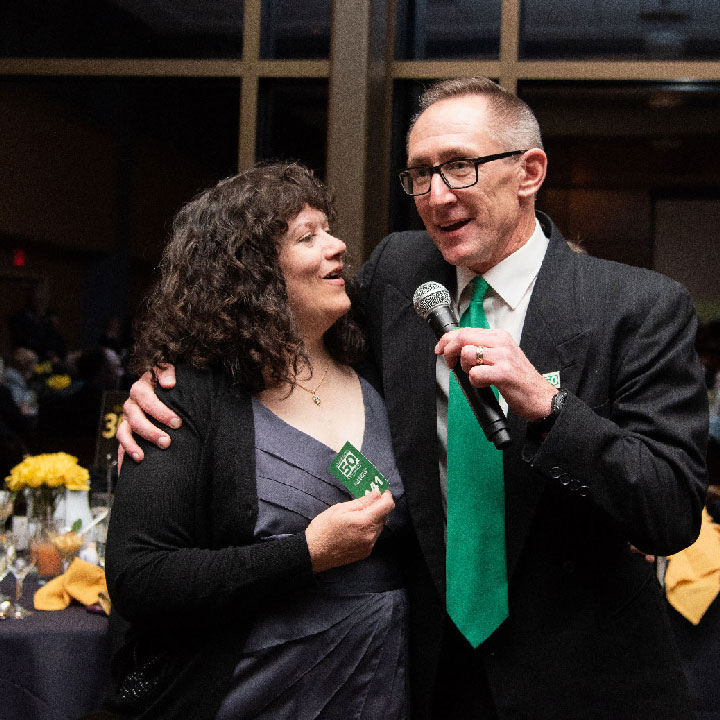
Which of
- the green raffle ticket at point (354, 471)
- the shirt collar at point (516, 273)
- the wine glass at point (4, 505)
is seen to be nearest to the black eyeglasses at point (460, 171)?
the shirt collar at point (516, 273)

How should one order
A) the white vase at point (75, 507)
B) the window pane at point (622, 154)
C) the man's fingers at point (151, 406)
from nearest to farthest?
the man's fingers at point (151, 406)
the white vase at point (75, 507)
the window pane at point (622, 154)

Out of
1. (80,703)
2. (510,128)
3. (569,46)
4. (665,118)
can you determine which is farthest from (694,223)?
(80,703)

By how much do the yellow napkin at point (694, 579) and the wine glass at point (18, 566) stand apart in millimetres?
1748

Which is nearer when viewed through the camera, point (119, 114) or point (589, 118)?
point (589, 118)

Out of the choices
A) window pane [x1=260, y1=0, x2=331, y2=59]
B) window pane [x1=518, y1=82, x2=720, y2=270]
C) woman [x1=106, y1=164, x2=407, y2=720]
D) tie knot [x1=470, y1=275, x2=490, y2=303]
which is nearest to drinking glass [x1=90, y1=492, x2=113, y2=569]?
woman [x1=106, y1=164, x2=407, y2=720]

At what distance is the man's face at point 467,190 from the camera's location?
1.61m

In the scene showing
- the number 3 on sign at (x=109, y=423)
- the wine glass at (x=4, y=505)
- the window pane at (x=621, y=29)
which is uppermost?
the window pane at (x=621, y=29)

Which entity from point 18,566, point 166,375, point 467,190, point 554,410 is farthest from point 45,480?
point 554,410

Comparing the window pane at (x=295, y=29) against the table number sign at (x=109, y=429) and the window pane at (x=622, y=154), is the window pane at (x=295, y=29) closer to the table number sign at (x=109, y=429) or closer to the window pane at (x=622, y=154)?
the window pane at (x=622, y=154)

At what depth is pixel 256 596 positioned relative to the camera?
1.48m

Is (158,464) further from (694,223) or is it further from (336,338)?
(694,223)

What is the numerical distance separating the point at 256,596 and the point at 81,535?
1.26 m

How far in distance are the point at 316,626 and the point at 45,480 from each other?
1.37m

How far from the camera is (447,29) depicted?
3607 mm
